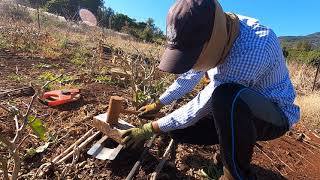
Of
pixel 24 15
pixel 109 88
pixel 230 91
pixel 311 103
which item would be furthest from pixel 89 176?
pixel 24 15

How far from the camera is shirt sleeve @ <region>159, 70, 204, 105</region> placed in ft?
10.9

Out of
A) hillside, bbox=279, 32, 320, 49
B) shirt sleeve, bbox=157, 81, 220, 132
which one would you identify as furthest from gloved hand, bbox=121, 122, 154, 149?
hillside, bbox=279, 32, 320, 49

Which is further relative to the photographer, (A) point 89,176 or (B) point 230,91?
(A) point 89,176

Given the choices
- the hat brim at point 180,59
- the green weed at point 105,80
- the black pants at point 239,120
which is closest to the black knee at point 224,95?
the black pants at point 239,120

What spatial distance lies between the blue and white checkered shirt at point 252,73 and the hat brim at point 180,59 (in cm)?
34

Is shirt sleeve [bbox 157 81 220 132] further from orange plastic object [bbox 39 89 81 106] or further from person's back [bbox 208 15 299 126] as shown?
orange plastic object [bbox 39 89 81 106]

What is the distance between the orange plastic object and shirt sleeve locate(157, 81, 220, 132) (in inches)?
66.2

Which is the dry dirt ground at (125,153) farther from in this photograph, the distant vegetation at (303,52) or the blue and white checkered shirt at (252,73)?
the distant vegetation at (303,52)

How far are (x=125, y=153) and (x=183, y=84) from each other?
0.71 metres

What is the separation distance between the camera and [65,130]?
3646mm

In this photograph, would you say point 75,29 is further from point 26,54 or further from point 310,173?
point 310,173

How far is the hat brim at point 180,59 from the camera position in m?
2.30

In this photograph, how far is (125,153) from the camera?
321 centimetres

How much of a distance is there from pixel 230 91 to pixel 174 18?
0.57 m
